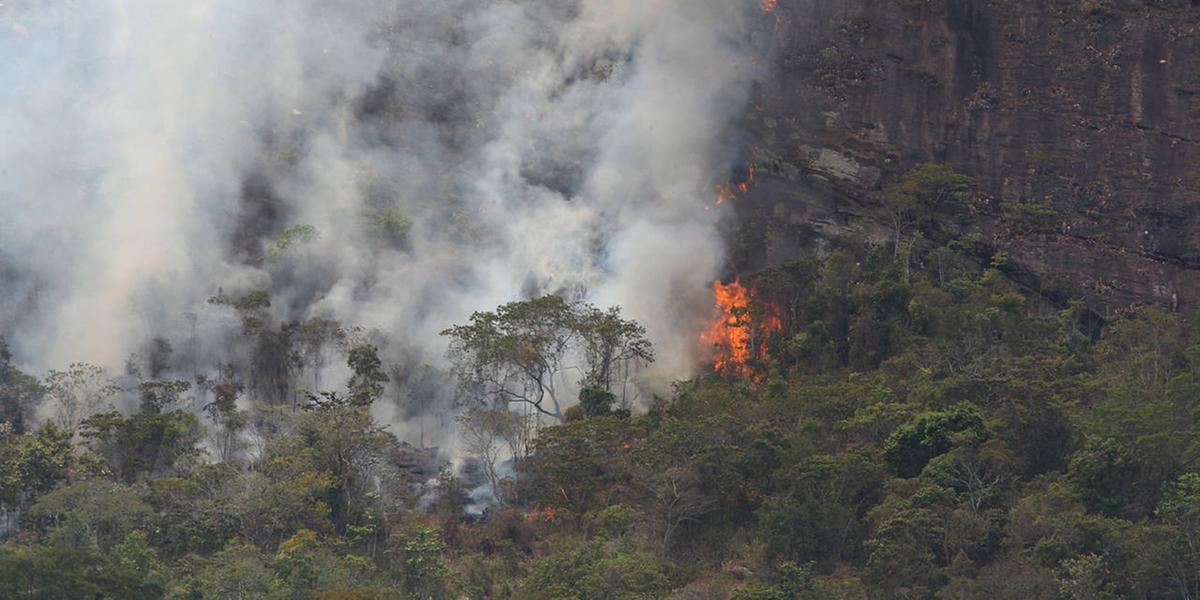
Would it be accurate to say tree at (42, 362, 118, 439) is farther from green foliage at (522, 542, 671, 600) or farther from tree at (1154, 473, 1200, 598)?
tree at (1154, 473, 1200, 598)

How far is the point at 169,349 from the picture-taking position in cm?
7706

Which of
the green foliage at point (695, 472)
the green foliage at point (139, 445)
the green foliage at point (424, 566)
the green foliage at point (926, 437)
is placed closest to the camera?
the green foliage at point (695, 472)

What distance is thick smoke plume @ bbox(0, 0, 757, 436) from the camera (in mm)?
78500

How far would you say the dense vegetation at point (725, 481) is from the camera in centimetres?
5981

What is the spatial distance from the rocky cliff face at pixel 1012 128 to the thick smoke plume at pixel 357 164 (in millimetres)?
2405

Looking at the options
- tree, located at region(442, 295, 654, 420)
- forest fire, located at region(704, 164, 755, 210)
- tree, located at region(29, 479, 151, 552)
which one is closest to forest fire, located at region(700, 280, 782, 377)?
tree, located at region(442, 295, 654, 420)

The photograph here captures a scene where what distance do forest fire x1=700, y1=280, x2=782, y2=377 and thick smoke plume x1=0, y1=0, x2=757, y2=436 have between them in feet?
2.88

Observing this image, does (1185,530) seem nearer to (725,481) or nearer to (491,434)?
(725,481)

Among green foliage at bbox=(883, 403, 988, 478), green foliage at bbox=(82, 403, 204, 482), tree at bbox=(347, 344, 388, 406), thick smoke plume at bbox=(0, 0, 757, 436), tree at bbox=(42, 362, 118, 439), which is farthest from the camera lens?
thick smoke plume at bbox=(0, 0, 757, 436)

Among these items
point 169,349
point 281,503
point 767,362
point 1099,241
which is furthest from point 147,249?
point 1099,241

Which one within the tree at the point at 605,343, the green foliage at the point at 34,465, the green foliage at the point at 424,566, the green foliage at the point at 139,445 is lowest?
the green foliage at the point at 424,566

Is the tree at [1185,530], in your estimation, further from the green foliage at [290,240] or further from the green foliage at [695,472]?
the green foliage at [290,240]

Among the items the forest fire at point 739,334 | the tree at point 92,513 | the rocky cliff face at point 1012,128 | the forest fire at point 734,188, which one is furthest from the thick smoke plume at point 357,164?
the tree at point 92,513

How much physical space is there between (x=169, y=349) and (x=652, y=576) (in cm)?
2359
